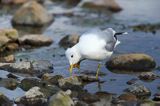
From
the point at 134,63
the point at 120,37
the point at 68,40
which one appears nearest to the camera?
the point at 134,63

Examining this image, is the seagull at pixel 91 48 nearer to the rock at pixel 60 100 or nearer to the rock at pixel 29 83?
the rock at pixel 29 83

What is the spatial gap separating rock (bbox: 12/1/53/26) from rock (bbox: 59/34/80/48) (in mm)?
3319

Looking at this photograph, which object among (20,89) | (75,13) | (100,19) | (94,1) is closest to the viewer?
(20,89)

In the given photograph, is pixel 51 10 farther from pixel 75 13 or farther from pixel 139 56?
pixel 139 56

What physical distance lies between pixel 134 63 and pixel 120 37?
138 inches

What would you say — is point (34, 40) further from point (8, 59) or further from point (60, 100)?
point (60, 100)

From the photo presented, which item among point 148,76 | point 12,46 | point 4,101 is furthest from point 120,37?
point 4,101

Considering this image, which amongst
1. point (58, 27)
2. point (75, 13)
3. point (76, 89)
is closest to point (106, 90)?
point (76, 89)

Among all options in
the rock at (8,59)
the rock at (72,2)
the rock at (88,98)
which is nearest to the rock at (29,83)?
the rock at (88,98)

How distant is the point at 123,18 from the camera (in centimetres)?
1875

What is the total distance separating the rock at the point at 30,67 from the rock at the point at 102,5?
28.8 ft

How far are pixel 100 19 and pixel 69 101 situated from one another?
32.6 ft

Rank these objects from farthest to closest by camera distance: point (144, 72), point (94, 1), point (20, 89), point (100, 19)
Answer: point (94, 1) < point (100, 19) < point (144, 72) < point (20, 89)

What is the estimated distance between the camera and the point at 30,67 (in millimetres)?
12000
